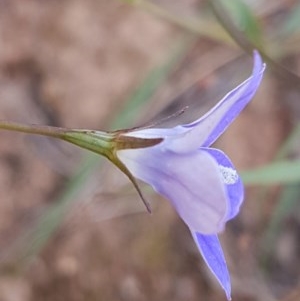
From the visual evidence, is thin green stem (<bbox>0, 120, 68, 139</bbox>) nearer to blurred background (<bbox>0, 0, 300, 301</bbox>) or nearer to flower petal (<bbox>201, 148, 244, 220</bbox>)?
flower petal (<bbox>201, 148, 244, 220</bbox>)

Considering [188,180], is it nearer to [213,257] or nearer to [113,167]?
[213,257]

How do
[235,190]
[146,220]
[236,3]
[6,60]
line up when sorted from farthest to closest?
[6,60] → [146,220] → [236,3] → [235,190]

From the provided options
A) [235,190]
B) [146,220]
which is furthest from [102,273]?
[235,190]

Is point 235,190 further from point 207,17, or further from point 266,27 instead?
point 266,27

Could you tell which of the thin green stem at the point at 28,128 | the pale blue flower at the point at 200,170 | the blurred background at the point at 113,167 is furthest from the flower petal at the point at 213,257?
the blurred background at the point at 113,167

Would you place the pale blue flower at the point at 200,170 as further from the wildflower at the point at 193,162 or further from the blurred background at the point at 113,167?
the blurred background at the point at 113,167

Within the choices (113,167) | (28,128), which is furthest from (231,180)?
(113,167)
